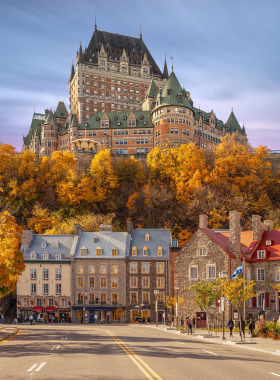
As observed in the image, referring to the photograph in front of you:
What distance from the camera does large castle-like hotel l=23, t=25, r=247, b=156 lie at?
389 feet

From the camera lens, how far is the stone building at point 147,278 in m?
66.2

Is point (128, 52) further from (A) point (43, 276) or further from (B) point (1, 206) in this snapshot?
(A) point (43, 276)

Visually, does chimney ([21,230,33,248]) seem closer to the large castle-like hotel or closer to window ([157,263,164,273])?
window ([157,263,164,273])

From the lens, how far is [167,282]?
219 feet

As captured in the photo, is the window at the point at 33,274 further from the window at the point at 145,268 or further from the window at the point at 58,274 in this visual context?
the window at the point at 145,268

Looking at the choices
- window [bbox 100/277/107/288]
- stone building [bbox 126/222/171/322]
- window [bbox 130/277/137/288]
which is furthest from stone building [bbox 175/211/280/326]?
window [bbox 100/277/107/288]

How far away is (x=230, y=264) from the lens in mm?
50688

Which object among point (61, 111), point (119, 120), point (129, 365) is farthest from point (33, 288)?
point (61, 111)

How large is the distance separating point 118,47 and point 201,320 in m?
127

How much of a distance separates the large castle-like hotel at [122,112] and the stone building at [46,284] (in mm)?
42538

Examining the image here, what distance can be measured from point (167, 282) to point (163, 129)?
192 feet

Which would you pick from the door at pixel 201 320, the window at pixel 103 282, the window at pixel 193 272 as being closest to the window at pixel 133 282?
the window at pixel 103 282

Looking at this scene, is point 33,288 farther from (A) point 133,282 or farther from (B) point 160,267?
(B) point 160,267

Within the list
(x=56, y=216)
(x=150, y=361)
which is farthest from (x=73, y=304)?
(x=150, y=361)
